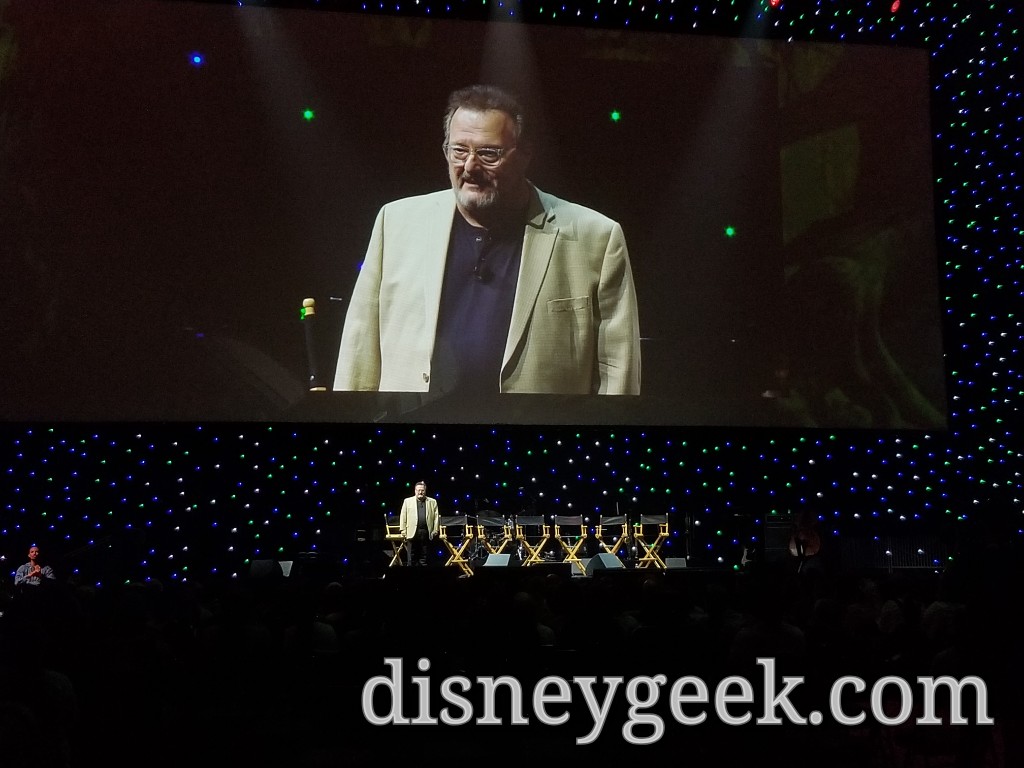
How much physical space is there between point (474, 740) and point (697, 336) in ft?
13.2

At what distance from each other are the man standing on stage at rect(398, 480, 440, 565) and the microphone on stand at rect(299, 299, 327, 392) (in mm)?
1037

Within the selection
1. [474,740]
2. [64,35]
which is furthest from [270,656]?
[64,35]

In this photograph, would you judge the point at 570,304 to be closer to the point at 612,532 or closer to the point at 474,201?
the point at 474,201

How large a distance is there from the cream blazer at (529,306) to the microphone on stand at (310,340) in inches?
5.6

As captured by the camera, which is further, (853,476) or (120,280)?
(853,476)

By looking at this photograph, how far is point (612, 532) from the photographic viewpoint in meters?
8.54

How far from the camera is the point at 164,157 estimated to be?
Result: 19.5 ft

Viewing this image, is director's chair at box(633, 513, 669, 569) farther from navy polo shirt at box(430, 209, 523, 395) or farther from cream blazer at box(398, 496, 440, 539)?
navy polo shirt at box(430, 209, 523, 395)

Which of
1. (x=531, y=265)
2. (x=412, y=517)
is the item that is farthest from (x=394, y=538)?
(x=531, y=265)

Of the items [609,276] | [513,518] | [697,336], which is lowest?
[513,518]

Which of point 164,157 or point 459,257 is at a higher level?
point 164,157

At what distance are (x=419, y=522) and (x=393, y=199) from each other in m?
2.24

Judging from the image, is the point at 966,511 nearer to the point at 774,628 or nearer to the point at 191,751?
the point at 774,628

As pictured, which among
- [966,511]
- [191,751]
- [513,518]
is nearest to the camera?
[191,751]
